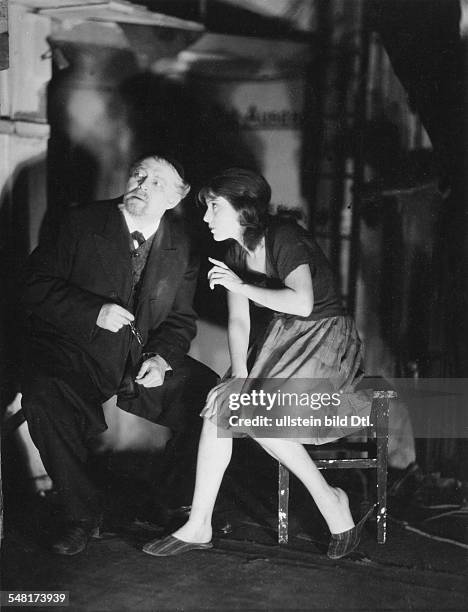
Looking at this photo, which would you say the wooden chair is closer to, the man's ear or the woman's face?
the woman's face

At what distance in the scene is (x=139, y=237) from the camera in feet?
11.3

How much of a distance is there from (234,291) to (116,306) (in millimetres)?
545

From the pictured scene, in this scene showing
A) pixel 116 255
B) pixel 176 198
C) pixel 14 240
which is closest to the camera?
pixel 116 255

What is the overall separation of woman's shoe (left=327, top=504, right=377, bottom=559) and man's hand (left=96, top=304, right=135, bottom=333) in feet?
4.34

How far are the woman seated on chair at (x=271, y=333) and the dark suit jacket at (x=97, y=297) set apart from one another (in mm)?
314

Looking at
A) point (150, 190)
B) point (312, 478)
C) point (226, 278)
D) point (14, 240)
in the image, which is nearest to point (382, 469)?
point (312, 478)

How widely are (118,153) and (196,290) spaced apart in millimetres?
813

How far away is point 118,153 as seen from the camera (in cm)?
372

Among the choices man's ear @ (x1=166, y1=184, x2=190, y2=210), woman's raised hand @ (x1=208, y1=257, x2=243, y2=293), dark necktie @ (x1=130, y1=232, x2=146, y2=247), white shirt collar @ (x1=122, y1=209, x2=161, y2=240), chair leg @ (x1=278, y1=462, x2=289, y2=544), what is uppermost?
man's ear @ (x1=166, y1=184, x2=190, y2=210)

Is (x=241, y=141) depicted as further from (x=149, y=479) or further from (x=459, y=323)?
(x=149, y=479)

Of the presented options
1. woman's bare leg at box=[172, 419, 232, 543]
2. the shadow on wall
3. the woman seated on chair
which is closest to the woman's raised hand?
the woman seated on chair

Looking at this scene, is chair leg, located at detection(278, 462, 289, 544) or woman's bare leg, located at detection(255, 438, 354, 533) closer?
woman's bare leg, located at detection(255, 438, 354, 533)

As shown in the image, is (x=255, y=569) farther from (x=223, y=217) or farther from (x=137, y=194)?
(x=137, y=194)

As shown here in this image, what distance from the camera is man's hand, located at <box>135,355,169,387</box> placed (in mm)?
3367
